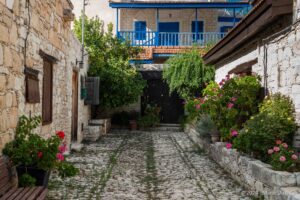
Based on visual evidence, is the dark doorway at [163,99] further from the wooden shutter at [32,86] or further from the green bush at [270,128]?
the wooden shutter at [32,86]

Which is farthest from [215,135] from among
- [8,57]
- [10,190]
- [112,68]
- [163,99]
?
[163,99]

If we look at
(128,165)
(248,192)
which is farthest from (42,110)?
(248,192)

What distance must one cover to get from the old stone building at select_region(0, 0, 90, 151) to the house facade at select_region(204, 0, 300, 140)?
3.55 meters

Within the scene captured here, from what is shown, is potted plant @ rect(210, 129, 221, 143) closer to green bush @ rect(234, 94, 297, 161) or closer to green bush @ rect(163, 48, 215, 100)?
green bush @ rect(234, 94, 297, 161)

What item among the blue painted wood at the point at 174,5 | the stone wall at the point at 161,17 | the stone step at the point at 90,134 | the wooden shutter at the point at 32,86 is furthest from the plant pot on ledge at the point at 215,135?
the stone wall at the point at 161,17

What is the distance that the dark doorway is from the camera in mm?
17219

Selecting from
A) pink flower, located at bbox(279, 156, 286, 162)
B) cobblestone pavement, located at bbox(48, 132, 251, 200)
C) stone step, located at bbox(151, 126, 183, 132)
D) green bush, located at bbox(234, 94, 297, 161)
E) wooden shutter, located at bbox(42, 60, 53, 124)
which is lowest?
cobblestone pavement, located at bbox(48, 132, 251, 200)

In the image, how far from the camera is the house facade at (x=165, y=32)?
17.2 metres

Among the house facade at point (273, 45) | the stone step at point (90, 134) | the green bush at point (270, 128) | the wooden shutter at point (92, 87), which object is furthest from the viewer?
the wooden shutter at point (92, 87)

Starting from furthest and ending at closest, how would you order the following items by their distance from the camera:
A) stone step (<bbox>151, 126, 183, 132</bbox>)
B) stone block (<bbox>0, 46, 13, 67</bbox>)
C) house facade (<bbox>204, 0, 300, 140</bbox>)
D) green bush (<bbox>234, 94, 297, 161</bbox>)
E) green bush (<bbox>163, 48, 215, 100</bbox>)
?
stone step (<bbox>151, 126, 183, 132</bbox>) < green bush (<bbox>163, 48, 215, 100</bbox>) < house facade (<bbox>204, 0, 300, 140</bbox>) < green bush (<bbox>234, 94, 297, 161</bbox>) < stone block (<bbox>0, 46, 13, 67</bbox>)

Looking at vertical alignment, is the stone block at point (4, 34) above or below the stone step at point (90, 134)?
above

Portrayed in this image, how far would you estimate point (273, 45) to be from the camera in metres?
6.58

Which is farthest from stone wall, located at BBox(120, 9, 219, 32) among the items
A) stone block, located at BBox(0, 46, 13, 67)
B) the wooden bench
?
the wooden bench

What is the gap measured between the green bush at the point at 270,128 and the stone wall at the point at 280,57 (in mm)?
156
